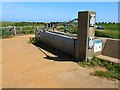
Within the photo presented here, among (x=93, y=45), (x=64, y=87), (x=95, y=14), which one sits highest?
(x=95, y=14)

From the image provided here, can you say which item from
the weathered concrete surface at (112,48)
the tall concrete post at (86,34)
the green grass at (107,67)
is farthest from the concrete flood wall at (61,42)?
the weathered concrete surface at (112,48)

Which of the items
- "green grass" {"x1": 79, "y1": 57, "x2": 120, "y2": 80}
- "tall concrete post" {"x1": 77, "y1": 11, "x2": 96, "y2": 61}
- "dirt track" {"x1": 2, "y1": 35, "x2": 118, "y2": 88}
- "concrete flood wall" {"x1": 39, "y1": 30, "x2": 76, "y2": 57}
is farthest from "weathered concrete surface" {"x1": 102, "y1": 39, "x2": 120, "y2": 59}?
"dirt track" {"x1": 2, "y1": 35, "x2": 118, "y2": 88}

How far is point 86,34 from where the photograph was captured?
27.8 feet

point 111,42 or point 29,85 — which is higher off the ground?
point 111,42

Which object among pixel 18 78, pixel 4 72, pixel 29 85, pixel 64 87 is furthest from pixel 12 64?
pixel 64 87

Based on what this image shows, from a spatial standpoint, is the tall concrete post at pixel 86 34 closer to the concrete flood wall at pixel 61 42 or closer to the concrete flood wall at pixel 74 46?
the concrete flood wall at pixel 74 46

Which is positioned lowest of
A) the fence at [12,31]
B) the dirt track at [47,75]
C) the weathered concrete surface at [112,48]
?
the dirt track at [47,75]

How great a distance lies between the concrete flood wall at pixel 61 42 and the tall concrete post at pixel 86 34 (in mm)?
843

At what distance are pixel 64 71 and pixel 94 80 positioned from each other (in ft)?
4.35

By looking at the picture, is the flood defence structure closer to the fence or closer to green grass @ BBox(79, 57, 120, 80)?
green grass @ BBox(79, 57, 120, 80)

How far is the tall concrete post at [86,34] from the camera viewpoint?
8.43 meters

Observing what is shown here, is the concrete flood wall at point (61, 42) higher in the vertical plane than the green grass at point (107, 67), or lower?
higher

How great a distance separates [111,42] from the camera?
933 centimetres

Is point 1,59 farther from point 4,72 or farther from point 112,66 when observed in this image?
point 112,66
